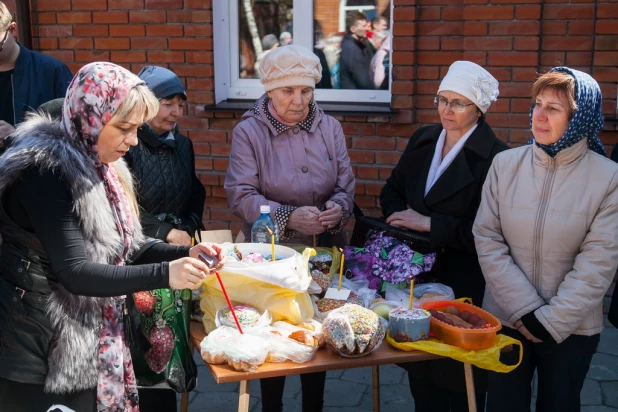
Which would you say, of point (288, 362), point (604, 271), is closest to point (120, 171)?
point (288, 362)

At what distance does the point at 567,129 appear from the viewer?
102 inches

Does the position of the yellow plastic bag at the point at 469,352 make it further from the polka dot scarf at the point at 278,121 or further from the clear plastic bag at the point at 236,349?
the polka dot scarf at the point at 278,121

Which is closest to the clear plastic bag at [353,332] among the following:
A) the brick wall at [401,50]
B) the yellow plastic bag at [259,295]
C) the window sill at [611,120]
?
the yellow plastic bag at [259,295]

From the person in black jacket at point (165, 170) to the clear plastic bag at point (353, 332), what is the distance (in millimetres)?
916

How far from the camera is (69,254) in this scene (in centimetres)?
214

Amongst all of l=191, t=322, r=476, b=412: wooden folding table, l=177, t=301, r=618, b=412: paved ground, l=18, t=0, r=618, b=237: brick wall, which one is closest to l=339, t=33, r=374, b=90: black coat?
l=18, t=0, r=618, b=237: brick wall

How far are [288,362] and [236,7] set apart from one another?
350 cm

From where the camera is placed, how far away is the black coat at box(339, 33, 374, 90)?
522 cm

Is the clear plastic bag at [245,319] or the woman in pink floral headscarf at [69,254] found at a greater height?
the woman in pink floral headscarf at [69,254]

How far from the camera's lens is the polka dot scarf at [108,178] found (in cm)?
218

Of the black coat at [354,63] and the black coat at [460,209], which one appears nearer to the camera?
Answer: the black coat at [460,209]

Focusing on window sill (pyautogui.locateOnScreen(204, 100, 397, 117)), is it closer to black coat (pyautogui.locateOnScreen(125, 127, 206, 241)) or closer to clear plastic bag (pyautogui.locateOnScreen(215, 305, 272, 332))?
black coat (pyautogui.locateOnScreen(125, 127, 206, 241))

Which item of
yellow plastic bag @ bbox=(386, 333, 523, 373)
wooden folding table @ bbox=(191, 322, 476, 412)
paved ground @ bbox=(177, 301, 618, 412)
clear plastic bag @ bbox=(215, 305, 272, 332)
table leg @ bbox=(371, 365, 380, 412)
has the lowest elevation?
paved ground @ bbox=(177, 301, 618, 412)

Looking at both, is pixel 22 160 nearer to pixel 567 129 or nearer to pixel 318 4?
pixel 567 129
